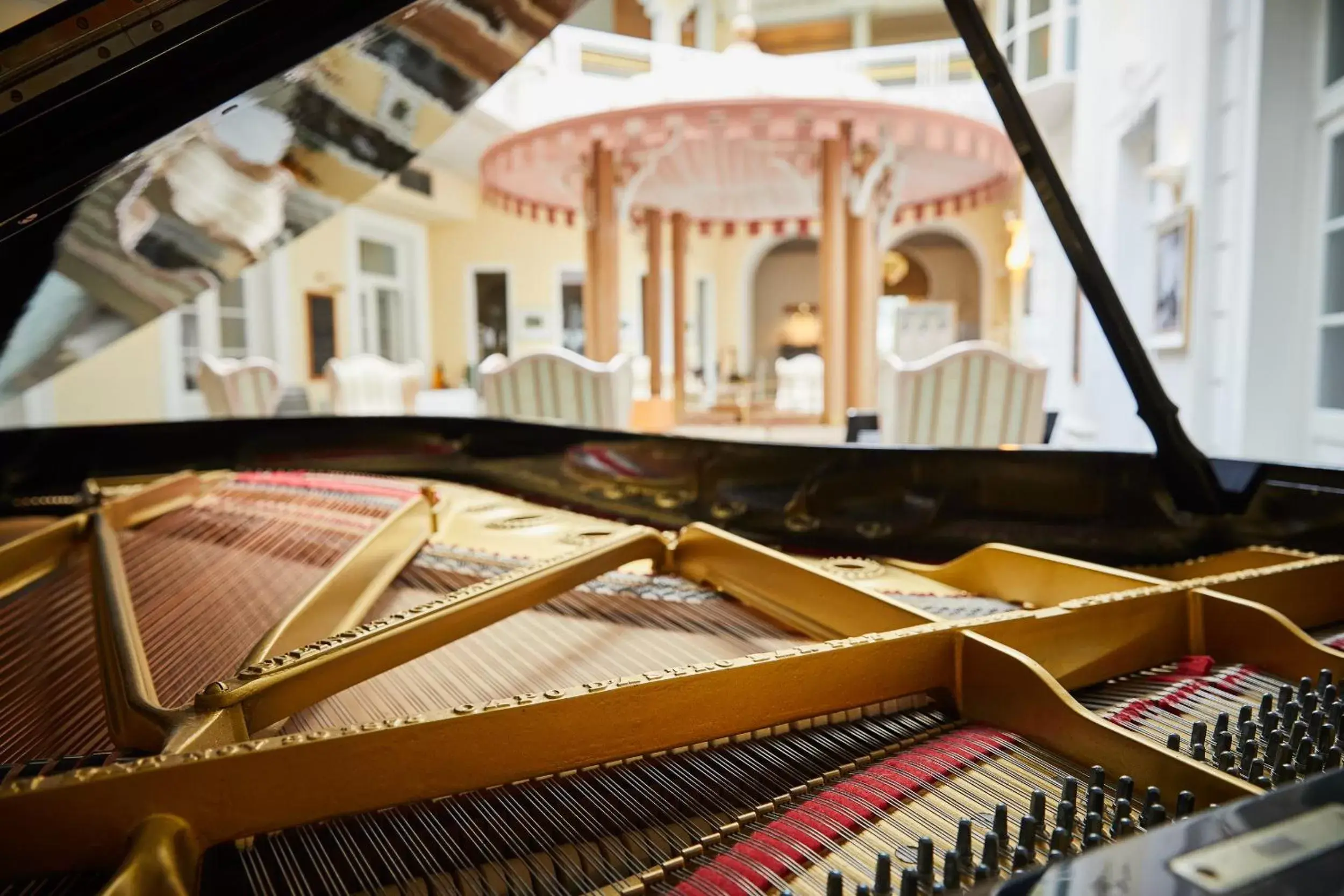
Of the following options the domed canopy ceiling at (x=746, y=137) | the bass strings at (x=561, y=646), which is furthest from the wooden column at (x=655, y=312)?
the bass strings at (x=561, y=646)

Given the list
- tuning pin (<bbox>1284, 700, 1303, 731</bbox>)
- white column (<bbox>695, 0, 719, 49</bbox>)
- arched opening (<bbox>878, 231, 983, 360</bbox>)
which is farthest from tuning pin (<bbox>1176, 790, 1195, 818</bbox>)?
arched opening (<bbox>878, 231, 983, 360</bbox>)

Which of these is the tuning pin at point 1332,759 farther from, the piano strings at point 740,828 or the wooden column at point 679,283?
the wooden column at point 679,283

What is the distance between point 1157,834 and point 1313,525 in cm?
115

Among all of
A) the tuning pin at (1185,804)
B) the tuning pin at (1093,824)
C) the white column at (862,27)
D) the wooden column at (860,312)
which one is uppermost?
the white column at (862,27)

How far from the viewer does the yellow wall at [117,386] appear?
689cm

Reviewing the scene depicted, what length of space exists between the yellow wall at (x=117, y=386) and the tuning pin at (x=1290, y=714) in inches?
302

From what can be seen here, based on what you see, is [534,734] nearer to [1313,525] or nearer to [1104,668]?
[1104,668]

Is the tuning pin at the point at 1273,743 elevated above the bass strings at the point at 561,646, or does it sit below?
above

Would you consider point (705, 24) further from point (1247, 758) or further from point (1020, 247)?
point (1247, 758)

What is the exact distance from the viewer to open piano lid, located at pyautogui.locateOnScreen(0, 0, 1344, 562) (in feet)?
2.84

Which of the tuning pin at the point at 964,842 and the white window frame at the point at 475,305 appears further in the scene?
the white window frame at the point at 475,305

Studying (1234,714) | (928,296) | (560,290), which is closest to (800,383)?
(560,290)

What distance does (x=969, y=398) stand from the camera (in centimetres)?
338

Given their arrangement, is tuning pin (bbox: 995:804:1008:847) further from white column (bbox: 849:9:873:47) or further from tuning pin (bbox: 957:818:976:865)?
white column (bbox: 849:9:873:47)
